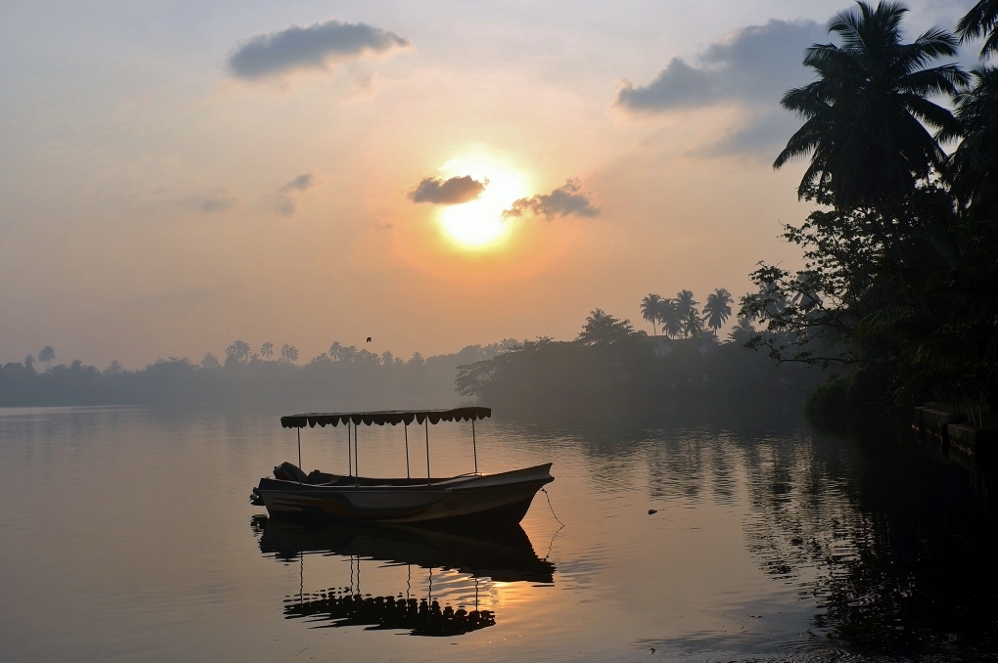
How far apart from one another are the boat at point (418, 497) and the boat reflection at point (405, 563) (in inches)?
18.4

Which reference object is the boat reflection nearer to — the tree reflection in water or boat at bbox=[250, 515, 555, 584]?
boat at bbox=[250, 515, 555, 584]

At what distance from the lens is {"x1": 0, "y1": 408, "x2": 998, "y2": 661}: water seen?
15.5m

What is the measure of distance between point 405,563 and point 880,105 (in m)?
38.3

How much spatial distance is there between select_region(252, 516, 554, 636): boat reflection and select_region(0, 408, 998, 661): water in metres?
0.09

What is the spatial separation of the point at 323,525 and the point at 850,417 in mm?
51902

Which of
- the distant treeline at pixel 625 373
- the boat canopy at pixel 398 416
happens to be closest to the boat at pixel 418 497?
the boat canopy at pixel 398 416

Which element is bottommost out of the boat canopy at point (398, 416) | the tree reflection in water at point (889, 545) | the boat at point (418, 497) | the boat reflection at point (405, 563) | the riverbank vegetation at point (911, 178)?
the boat reflection at point (405, 563)

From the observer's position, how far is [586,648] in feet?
49.1

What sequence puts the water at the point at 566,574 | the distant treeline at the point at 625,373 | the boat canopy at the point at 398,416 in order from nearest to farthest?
the water at the point at 566,574 < the boat canopy at the point at 398,416 < the distant treeline at the point at 625,373

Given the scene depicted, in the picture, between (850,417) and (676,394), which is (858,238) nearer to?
(850,417)

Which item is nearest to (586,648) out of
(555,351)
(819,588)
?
(819,588)

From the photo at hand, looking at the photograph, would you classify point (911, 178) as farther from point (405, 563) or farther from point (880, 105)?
point (405, 563)

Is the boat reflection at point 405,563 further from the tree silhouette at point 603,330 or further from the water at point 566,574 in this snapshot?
the tree silhouette at point 603,330

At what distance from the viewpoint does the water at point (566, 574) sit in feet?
51.0
